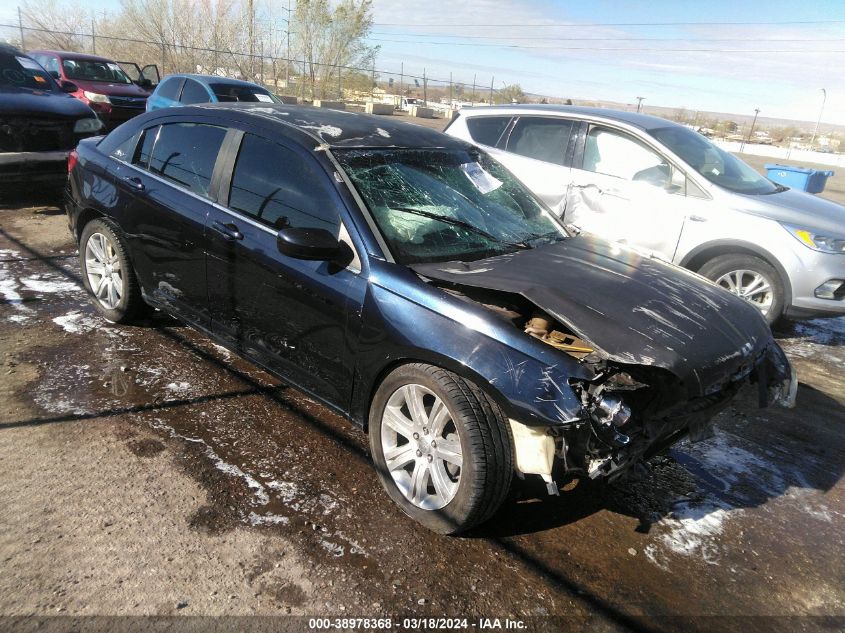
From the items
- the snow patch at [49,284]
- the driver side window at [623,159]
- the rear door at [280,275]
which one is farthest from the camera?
the driver side window at [623,159]

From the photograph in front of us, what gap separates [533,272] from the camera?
10.0 feet

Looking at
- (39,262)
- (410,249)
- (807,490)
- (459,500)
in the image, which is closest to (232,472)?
(459,500)

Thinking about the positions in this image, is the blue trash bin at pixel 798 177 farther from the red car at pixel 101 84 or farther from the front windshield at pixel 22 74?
the red car at pixel 101 84

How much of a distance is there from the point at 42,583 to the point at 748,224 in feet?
18.6

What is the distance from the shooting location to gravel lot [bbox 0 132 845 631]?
244 centimetres

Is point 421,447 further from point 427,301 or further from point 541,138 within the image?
point 541,138

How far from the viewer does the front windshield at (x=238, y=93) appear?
457 inches

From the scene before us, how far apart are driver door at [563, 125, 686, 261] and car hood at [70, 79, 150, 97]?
10.7 meters

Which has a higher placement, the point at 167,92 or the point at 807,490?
the point at 167,92

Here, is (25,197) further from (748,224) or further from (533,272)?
(748,224)

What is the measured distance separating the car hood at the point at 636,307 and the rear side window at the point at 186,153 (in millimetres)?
1658

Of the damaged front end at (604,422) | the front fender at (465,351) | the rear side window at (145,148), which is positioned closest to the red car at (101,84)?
the rear side window at (145,148)

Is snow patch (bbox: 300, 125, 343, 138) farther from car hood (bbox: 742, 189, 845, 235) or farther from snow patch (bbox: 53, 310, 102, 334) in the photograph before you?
car hood (bbox: 742, 189, 845, 235)

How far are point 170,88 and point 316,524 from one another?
1139 cm
